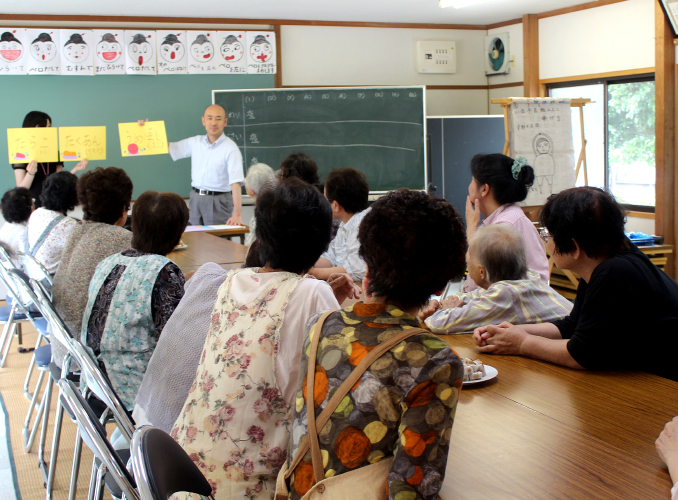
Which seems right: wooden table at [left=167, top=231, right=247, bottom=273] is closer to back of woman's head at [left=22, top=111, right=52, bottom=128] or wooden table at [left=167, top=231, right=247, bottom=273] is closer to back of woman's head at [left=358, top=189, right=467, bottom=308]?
back of woman's head at [left=22, top=111, right=52, bottom=128]

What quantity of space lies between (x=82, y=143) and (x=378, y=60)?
3242 mm

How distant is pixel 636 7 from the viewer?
5355 mm

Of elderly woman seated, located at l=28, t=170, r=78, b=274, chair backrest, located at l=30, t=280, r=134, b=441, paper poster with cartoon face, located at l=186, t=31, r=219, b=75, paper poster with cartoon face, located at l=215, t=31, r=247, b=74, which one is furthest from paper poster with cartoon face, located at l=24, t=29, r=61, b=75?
chair backrest, located at l=30, t=280, r=134, b=441

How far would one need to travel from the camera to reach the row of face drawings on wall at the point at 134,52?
18.0ft

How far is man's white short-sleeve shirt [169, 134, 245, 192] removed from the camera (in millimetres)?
5520

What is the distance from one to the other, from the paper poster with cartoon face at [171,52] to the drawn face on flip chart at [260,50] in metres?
0.67

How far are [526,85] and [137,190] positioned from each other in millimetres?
4214

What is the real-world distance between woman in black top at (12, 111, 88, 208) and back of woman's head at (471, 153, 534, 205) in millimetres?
3455

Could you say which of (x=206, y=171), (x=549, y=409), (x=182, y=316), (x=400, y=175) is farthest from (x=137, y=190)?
(x=549, y=409)

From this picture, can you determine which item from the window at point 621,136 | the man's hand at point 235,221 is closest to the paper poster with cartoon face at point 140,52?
the man's hand at point 235,221

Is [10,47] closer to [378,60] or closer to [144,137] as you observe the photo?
[144,137]

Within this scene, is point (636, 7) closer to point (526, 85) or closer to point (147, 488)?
point (526, 85)

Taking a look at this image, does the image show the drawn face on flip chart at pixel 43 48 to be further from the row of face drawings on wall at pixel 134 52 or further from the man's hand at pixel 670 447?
the man's hand at pixel 670 447

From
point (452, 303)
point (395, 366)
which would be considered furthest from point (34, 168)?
point (395, 366)
